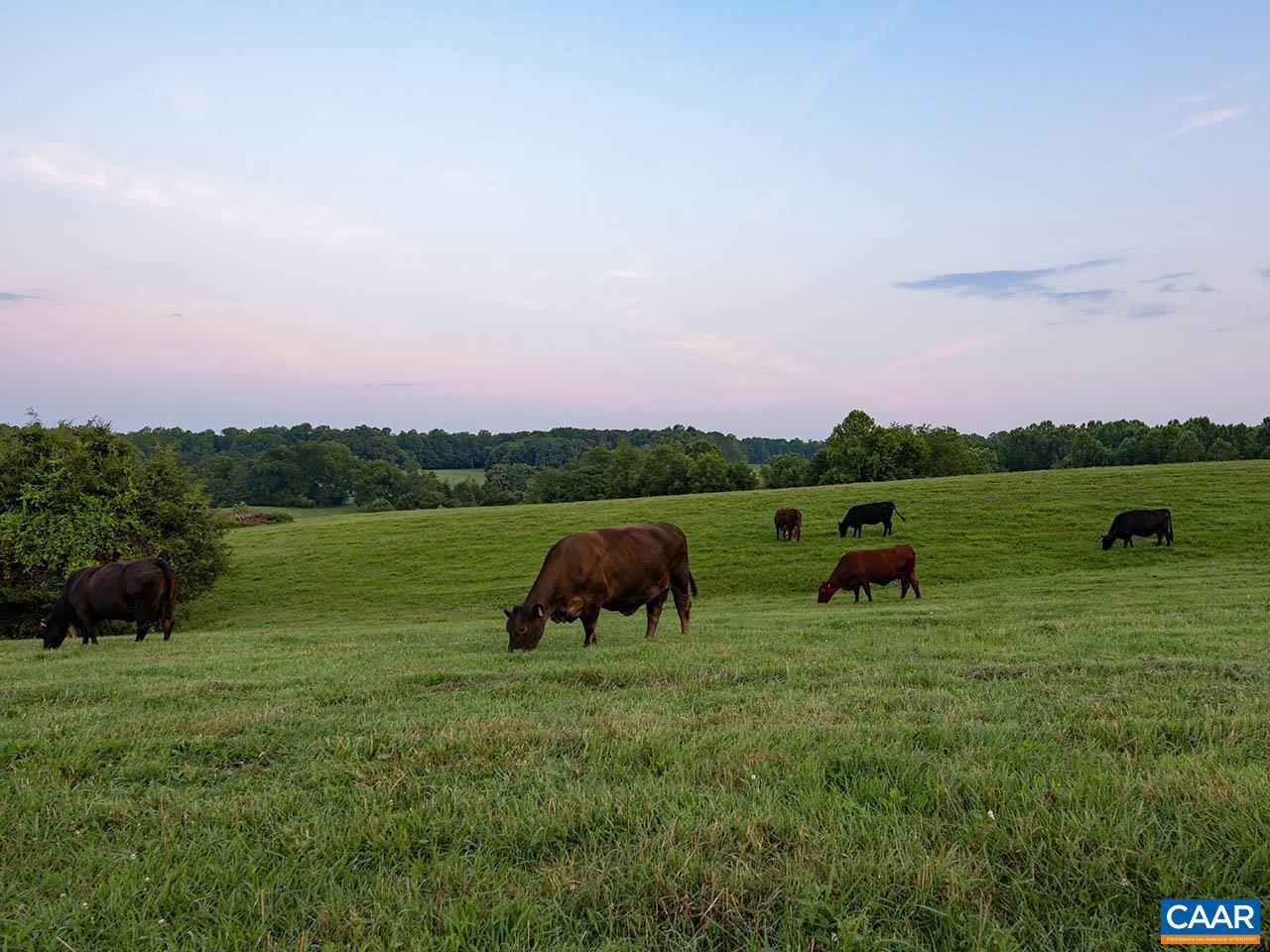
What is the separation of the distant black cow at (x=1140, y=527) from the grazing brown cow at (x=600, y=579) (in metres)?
25.8

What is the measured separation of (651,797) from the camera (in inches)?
152

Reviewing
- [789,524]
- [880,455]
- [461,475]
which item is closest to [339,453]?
[461,475]

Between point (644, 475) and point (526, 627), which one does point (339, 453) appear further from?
point (526, 627)

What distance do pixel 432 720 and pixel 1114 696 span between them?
5.59 metres

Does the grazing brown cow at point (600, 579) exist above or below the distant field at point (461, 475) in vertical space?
below

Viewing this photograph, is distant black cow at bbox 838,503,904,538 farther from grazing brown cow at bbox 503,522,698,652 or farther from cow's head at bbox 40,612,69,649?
cow's head at bbox 40,612,69,649

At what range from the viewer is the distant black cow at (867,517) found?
1430 inches

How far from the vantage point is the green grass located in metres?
2.86

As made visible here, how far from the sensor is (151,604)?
17.0 m

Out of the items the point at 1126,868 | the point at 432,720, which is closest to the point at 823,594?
the point at 432,720

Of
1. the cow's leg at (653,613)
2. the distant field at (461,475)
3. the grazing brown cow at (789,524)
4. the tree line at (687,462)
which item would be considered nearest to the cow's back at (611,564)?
the cow's leg at (653,613)

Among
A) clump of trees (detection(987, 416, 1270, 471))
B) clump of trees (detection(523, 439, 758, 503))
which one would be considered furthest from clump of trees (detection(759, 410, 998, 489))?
clump of trees (detection(987, 416, 1270, 471))

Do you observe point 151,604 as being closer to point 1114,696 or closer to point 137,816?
point 137,816

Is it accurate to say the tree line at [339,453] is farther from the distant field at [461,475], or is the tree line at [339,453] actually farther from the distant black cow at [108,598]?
the distant black cow at [108,598]
